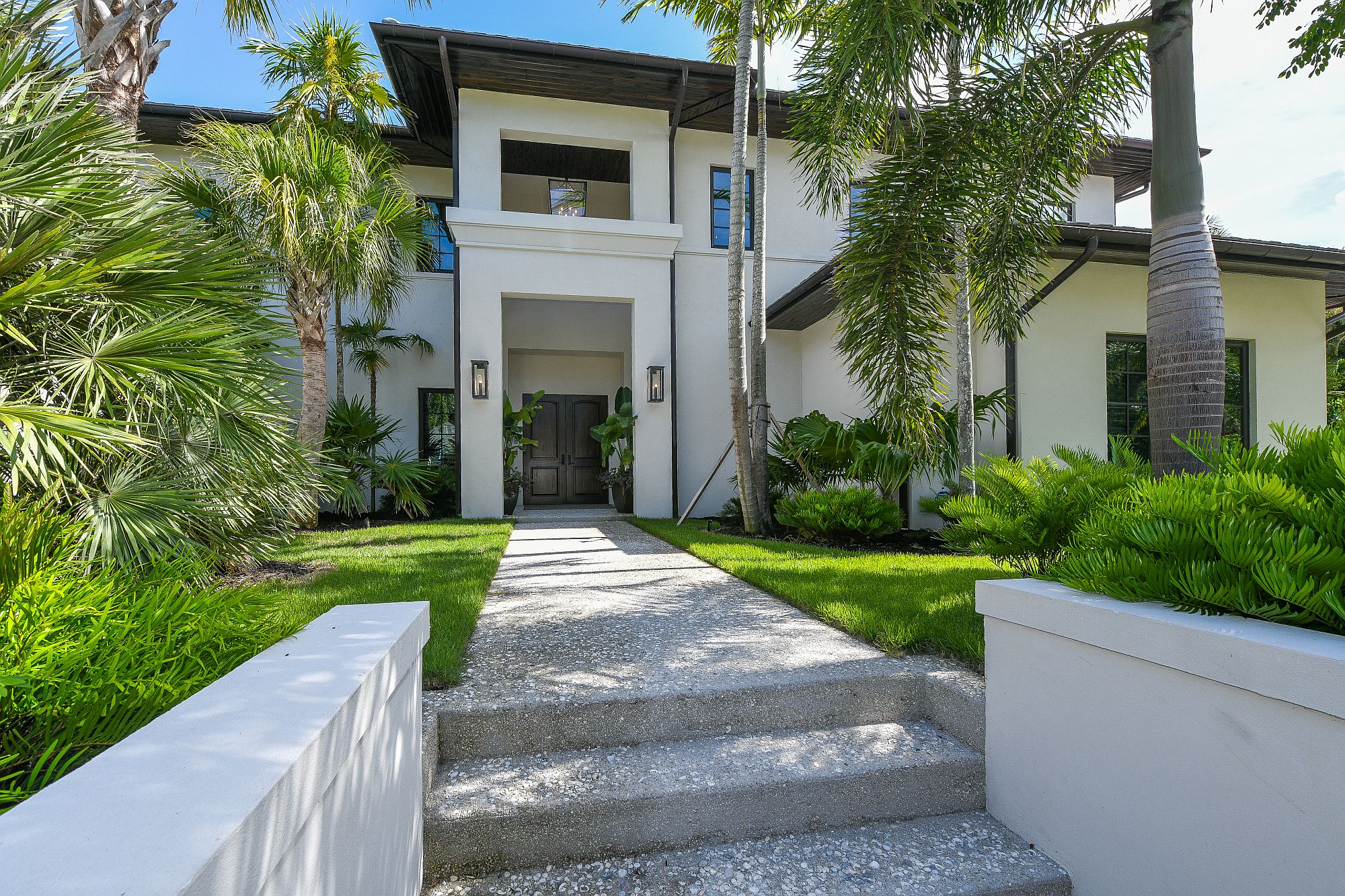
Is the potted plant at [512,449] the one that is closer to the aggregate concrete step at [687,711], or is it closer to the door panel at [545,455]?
the door panel at [545,455]

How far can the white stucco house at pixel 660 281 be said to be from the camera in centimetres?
807

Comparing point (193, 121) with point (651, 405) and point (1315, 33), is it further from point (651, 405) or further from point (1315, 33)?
point (1315, 33)

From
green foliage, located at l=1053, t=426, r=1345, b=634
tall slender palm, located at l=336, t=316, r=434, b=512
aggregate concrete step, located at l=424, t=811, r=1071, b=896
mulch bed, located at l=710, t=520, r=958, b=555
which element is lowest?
A: aggregate concrete step, located at l=424, t=811, r=1071, b=896

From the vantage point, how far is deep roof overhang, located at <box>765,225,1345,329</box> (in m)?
6.94

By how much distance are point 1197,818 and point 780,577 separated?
123 inches

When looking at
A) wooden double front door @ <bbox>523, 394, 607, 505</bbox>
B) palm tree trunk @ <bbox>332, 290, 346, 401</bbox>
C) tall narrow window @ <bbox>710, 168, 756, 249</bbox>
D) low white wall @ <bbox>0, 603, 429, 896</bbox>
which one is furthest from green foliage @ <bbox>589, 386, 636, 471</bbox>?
low white wall @ <bbox>0, 603, 429, 896</bbox>

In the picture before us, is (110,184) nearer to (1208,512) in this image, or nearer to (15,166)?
(15,166)

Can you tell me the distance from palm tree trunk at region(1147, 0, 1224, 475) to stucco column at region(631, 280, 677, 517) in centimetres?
711

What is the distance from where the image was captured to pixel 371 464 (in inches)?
349

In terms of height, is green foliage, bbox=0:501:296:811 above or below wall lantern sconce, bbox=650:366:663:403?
below

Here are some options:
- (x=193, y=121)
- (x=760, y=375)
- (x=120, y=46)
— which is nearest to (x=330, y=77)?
(x=193, y=121)

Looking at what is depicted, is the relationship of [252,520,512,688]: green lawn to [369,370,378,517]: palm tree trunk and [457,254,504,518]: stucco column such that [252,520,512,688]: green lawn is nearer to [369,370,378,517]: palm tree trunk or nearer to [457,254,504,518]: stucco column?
[457,254,504,518]: stucco column

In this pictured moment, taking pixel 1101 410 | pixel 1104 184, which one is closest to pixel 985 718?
pixel 1101 410

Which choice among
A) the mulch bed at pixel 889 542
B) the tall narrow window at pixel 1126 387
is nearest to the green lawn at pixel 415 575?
the mulch bed at pixel 889 542
